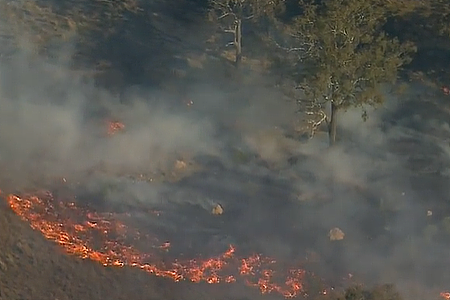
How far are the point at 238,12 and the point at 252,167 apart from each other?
1680cm

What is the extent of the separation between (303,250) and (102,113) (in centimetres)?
1978

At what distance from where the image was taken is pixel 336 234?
1497 inches

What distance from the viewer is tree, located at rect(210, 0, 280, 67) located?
54.5 metres

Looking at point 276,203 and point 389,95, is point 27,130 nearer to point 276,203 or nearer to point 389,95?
point 276,203

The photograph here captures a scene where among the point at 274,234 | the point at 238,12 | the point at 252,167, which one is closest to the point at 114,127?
the point at 252,167

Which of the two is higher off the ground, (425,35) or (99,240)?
(425,35)

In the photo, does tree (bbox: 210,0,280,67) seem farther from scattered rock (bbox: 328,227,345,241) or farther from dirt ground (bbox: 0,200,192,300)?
dirt ground (bbox: 0,200,192,300)

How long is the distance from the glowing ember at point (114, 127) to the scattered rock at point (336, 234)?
17496 millimetres

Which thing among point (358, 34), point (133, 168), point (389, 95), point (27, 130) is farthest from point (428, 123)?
point (27, 130)

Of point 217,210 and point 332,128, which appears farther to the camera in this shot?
point 332,128

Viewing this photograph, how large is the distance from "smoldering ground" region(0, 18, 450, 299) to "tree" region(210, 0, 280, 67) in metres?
5.14

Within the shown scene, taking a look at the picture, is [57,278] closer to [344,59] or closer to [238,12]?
[344,59]

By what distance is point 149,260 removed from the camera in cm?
3575

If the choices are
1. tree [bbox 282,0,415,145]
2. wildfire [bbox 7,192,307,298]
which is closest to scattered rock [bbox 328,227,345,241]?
wildfire [bbox 7,192,307,298]
